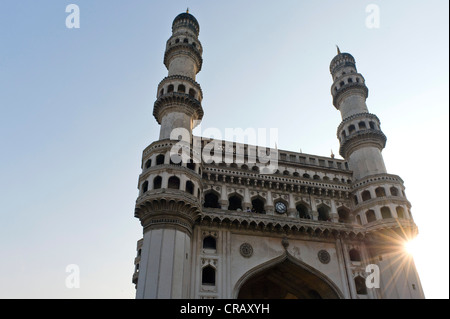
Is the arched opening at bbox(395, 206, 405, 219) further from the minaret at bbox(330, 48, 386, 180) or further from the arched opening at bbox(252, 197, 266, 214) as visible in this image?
the arched opening at bbox(252, 197, 266, 214)

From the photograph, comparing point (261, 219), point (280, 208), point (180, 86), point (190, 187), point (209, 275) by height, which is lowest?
point (209, 275)

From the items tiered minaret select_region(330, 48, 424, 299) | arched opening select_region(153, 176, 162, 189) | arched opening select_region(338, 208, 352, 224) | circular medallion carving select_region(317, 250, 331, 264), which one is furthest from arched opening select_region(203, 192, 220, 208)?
tiered minaret select_region(330, 48, 424, 299)

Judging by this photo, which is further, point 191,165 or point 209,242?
point 191,165

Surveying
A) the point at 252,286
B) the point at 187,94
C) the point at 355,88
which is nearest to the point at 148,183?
the point at 187,94

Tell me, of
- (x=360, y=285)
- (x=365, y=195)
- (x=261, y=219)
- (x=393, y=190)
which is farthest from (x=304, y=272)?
(x=393, y=190)

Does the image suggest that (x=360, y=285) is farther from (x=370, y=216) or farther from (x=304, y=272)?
(x=370, y=216)

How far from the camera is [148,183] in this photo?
966 inches

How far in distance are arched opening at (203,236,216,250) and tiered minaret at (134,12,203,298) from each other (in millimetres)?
1533

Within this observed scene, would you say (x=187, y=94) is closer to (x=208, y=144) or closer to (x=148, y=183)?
(x=208, y=144)

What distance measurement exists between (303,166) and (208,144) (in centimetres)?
810

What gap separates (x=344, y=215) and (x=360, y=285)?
5819 mm

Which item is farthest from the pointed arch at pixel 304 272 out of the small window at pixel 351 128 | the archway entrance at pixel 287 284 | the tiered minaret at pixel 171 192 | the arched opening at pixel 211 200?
the small window at pixel 351 128

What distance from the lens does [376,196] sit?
94.7 ft

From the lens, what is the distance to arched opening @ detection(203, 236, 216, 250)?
2504 centimetres
